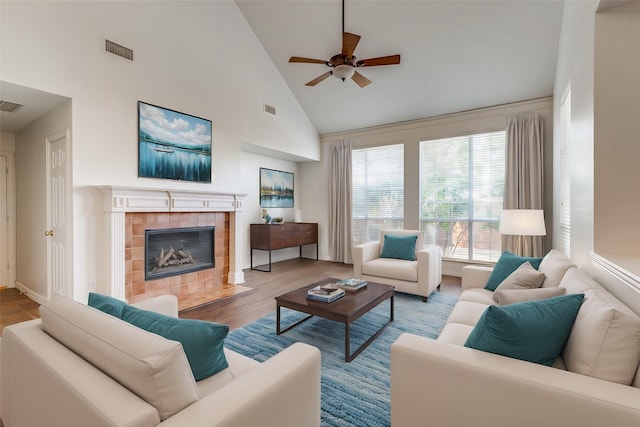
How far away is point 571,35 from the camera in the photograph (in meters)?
2.67

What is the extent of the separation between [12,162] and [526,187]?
24.9 feet

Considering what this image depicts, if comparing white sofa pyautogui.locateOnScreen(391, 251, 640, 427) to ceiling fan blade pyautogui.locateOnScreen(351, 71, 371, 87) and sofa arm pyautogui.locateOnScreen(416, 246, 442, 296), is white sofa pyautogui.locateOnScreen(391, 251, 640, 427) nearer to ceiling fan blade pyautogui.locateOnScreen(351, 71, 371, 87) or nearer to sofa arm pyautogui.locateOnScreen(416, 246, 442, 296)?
sofa arm pyautogui.locateOnScreen(416, 246, 442, 296)

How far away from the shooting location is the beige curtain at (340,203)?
6.18m

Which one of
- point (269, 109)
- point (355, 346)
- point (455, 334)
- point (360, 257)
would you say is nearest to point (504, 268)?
point (455, 334)

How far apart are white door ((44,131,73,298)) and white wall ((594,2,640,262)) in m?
4.45

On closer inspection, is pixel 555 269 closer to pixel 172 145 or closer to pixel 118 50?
pixel 172 145

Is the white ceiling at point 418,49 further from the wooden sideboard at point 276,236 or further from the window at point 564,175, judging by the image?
the wooden sideboard at point 276,236

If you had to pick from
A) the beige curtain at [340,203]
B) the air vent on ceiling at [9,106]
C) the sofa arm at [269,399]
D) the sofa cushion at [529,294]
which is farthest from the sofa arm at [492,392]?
the beige curtain at [340,203]

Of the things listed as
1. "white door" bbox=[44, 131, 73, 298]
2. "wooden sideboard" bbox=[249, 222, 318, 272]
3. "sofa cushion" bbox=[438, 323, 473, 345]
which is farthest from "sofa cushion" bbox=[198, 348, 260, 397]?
"wooden sideboard" bbox=[249, 222, 318, 272]

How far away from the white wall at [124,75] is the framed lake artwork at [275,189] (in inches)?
47.2

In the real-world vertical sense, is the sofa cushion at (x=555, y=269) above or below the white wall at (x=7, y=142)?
below

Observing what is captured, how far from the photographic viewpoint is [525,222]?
10.2 ft

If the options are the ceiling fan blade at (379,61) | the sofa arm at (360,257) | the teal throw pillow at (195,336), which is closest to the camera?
the teal throw pillow at (195,336)

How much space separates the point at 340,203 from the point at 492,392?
5.26 meters
